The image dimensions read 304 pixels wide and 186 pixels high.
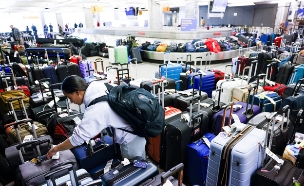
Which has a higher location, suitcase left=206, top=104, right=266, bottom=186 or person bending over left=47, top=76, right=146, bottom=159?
person bending over left=47, top=76, right=146, bottom=159

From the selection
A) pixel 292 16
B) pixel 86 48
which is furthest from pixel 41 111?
pixel 292 16

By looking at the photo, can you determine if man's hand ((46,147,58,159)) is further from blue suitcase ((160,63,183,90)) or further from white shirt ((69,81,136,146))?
blue suitcase ((160,63,183,90))

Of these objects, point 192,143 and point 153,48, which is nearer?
point 192,143

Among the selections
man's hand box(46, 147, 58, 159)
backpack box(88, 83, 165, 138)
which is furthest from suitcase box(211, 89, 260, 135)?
man's hand box(46, 147, 58, 159)

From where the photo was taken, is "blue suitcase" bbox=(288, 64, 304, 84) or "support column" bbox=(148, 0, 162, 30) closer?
"blue suitcase" bbox=(288, 64, 304, 84)

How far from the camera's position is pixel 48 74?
6.06 m

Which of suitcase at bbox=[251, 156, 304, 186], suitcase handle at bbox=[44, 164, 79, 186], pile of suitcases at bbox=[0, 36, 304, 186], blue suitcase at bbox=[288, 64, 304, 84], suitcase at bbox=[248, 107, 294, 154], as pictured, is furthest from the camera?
blue suitcase at bbox=[288, 64, 304, 84]

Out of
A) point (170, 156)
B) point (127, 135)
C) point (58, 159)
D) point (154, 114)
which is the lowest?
point (170, 156)

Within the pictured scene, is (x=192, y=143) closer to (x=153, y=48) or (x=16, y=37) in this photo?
(x=153, y=48)

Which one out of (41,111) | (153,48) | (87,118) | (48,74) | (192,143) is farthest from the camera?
(153,48)

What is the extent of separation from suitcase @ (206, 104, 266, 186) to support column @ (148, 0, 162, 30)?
12.5m

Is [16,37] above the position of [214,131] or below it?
above

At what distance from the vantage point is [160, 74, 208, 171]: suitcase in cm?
258

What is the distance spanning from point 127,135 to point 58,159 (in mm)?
707
